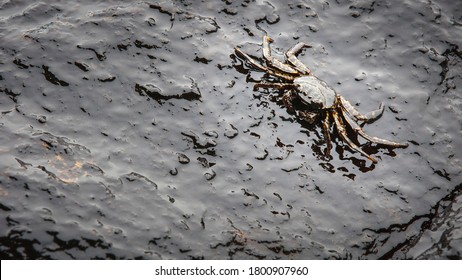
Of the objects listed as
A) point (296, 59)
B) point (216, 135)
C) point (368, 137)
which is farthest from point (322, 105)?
Answer: point (216, 135)

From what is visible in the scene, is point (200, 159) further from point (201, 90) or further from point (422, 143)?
point (422, 143)

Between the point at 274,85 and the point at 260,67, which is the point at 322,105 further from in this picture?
the point at 260,67

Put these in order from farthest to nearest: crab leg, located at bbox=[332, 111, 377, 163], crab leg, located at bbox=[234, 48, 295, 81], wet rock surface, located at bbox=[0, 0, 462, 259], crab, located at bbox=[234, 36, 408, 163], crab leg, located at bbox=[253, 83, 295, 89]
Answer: crab leg, located at bbox=[234, 48, 295, 81], crab leg, located at bbox=[253, 83, 295, 89], crab, located at bbox=[234, 36, 408, 163], crab leg, located at bbox=[332, 111, 377, 163], wet rock surface, located at bbox=[0, 0, 462, 259]

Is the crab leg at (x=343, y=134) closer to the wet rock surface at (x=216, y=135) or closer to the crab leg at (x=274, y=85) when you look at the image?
the wet rock surface at (x=216, y=135)

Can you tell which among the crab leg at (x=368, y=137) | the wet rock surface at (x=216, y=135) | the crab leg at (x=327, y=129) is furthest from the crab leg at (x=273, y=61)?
the crab leg at (x=368, y=137)

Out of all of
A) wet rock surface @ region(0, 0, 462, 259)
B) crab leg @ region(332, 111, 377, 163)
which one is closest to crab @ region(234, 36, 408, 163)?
crab leg @ region(332, 111, 377, 163)

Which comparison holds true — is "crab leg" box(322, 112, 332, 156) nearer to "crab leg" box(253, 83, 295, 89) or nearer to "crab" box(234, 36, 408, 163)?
"crab" box(234, 36, 408, 163)
